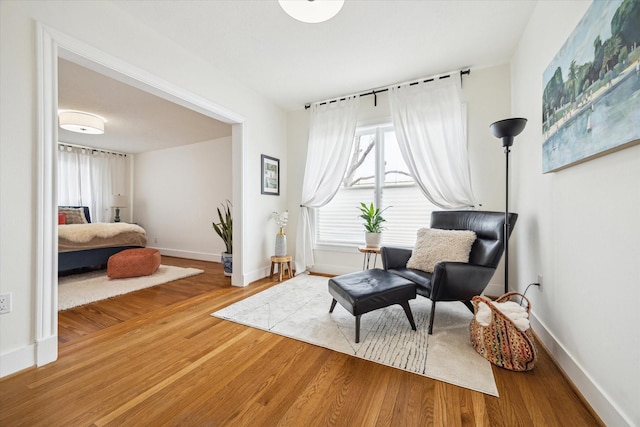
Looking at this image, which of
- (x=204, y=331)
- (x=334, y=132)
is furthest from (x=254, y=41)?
(x=204, y=331)

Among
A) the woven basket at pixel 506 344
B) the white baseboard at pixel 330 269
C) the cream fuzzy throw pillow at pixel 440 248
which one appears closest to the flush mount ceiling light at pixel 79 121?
the white baseboard at pixel 330 269

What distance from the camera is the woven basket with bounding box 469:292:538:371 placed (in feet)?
4.81

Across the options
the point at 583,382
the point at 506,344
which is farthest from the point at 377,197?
the point at 583,382

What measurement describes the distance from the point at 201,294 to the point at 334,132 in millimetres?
2751

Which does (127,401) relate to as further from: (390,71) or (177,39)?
(390,71)

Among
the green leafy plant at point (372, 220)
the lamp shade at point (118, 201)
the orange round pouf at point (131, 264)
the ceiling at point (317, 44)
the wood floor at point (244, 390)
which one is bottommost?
the wood floor at point (244, 390)

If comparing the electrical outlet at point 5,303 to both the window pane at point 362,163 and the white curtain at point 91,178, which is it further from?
the white curtain at point 91,178

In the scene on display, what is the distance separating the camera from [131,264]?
11.5 feet

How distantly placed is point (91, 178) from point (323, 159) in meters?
5.65

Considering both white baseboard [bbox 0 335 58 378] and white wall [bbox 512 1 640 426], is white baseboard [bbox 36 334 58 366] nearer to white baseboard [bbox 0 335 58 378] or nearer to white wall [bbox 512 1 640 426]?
white baseboard [bbox 0 335 58 378]

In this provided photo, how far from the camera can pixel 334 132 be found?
3561 millimetres

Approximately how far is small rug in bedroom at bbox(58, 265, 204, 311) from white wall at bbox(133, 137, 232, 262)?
1228mm

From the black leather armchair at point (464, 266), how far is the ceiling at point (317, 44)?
1697 millimetres

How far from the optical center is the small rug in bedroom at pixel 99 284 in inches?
107
